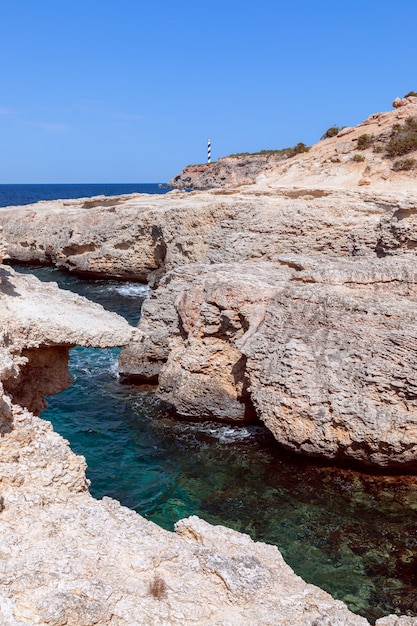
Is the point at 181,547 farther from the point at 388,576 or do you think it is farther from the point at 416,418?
the point at 416,418

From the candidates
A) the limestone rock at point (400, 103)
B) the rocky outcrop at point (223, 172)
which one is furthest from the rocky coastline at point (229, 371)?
the rocky outcrop at point (223, 172)

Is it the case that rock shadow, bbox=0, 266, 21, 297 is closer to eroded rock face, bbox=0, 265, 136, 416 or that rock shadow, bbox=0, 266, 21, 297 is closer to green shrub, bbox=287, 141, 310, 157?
eroded rock face, bbox=0, 265, 136, 416

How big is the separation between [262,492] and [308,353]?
3051mm

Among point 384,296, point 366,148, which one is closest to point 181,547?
point 384,296

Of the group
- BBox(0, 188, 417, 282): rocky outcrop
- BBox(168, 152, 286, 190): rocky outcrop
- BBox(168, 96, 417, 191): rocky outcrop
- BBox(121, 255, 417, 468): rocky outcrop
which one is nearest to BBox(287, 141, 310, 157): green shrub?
BBox(168, 96, 417, 191): rocky outcrop

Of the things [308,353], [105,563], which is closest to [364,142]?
[308,353]

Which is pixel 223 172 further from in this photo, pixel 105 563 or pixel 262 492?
pixel 105 563

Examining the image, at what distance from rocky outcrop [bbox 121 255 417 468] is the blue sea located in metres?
0.61

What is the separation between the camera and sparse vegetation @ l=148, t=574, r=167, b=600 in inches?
181

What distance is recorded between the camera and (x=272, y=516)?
1119 centimetres

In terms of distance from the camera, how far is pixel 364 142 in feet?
102

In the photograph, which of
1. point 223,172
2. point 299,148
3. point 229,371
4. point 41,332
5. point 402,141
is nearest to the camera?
point 41,332

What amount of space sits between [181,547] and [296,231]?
16391 millimetres

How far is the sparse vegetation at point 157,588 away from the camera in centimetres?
459
